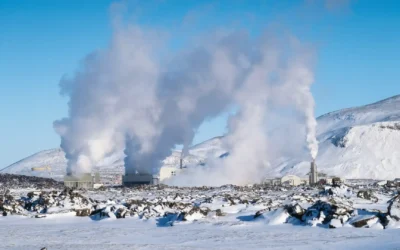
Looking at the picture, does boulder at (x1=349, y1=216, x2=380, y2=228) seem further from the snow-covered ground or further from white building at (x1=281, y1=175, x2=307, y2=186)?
white building at (x1=281, y1=175, x2=307, y2=186)

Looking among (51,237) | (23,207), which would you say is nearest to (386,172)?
(23,207)

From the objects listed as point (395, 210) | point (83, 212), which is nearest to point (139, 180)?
point (83, 212)

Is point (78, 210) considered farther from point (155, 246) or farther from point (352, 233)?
point (352, 233)

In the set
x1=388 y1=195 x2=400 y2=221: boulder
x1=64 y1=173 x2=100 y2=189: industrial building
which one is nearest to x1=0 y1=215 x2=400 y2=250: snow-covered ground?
x1=388 y1=195 x2=400 y2=221: boulder

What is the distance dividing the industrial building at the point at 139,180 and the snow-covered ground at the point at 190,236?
260ft

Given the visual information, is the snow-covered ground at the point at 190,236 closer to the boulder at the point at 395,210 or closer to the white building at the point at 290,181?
the boulder at the point at 395,210

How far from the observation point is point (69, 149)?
361ft

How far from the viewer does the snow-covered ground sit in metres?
23.6

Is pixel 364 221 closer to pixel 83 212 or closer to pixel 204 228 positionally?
pixel 204 228

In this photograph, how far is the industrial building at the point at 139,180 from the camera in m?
112

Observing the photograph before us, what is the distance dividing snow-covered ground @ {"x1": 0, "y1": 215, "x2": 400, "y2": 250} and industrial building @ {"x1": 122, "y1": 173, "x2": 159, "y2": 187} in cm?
7923

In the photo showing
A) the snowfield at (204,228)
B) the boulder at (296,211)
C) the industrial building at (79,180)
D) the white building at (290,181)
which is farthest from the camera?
the white building at (290,181)

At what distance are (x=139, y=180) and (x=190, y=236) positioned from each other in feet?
286

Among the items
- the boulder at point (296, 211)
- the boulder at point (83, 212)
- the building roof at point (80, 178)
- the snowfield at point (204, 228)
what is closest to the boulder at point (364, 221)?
the snowfield at point (204, 228)
